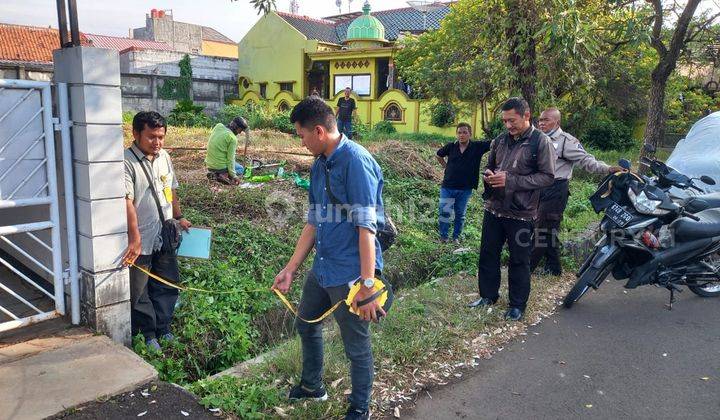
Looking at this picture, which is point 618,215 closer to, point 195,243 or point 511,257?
point 511,257

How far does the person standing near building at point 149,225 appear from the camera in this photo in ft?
12.9

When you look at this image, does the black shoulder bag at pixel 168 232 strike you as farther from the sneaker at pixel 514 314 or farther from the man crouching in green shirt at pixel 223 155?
the man crouching in green shirt at pixel 223 155

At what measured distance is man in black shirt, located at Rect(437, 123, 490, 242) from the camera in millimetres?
7105

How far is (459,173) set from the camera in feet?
23.6

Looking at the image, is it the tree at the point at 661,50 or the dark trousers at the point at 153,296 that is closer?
the dark trousers at the point at 153,296

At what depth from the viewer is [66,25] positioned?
3760 mm

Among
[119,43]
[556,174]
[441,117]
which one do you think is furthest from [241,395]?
[119,43]

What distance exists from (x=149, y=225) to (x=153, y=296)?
620 mm

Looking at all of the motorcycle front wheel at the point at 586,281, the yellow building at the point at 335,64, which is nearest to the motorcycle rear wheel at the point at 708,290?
the motorcycle front wheel at the point at 586,281

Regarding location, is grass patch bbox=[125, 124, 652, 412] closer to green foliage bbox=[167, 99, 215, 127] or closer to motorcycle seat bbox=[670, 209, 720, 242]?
motorcycle seat bbox=[670, 209, 720, 242]

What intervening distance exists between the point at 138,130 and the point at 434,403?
279 centimetres

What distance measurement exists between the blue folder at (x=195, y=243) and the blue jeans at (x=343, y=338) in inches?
64.2

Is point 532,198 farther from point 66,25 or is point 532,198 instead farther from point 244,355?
point 66,25

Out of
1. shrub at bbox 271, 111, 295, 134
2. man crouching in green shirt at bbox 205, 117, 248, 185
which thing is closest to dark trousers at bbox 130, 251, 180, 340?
man crouching in green shirt at bbox 205, 117, 248, 185
